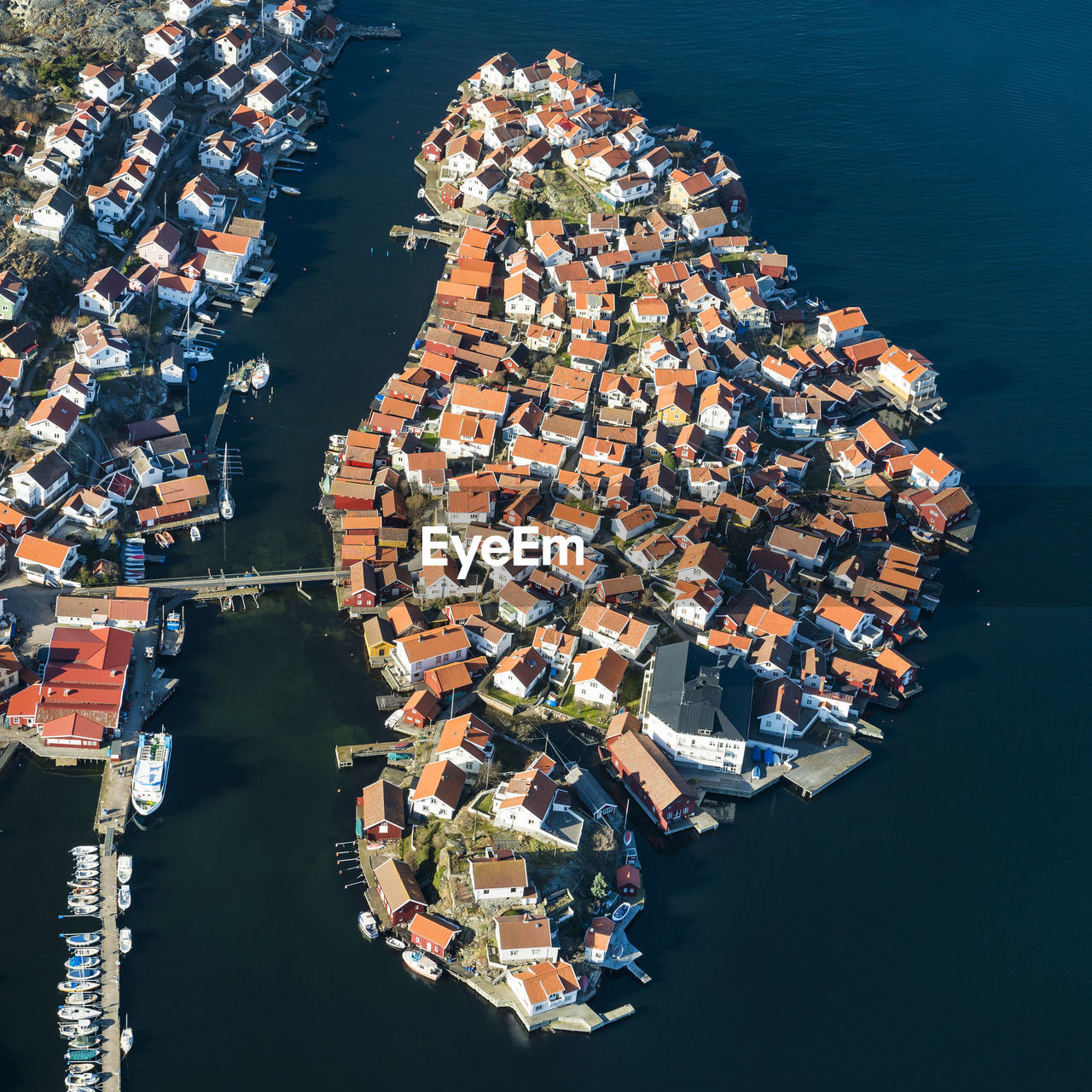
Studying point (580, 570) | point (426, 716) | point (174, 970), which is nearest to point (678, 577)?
point (580, 570)

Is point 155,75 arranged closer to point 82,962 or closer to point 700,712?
point 700,712

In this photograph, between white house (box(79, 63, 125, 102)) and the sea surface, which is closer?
the sea surface

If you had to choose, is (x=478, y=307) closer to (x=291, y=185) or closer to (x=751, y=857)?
(x=291, y=185)

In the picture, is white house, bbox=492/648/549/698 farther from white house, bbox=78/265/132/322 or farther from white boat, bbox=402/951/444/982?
white house, bbox=78/265/132/322

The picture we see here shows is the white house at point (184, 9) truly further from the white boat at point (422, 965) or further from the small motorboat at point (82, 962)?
the white boat at point (422, 965)

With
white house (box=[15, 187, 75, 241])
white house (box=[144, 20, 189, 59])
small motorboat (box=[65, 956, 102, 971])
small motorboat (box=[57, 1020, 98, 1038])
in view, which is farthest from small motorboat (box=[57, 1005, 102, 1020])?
white house (box=[144, 20, 189, 59])

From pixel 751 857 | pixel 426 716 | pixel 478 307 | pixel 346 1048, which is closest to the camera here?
pixel 346 1048

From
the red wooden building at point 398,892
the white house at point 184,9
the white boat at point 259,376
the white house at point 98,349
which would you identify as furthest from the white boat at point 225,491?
the white house at point 184,9
